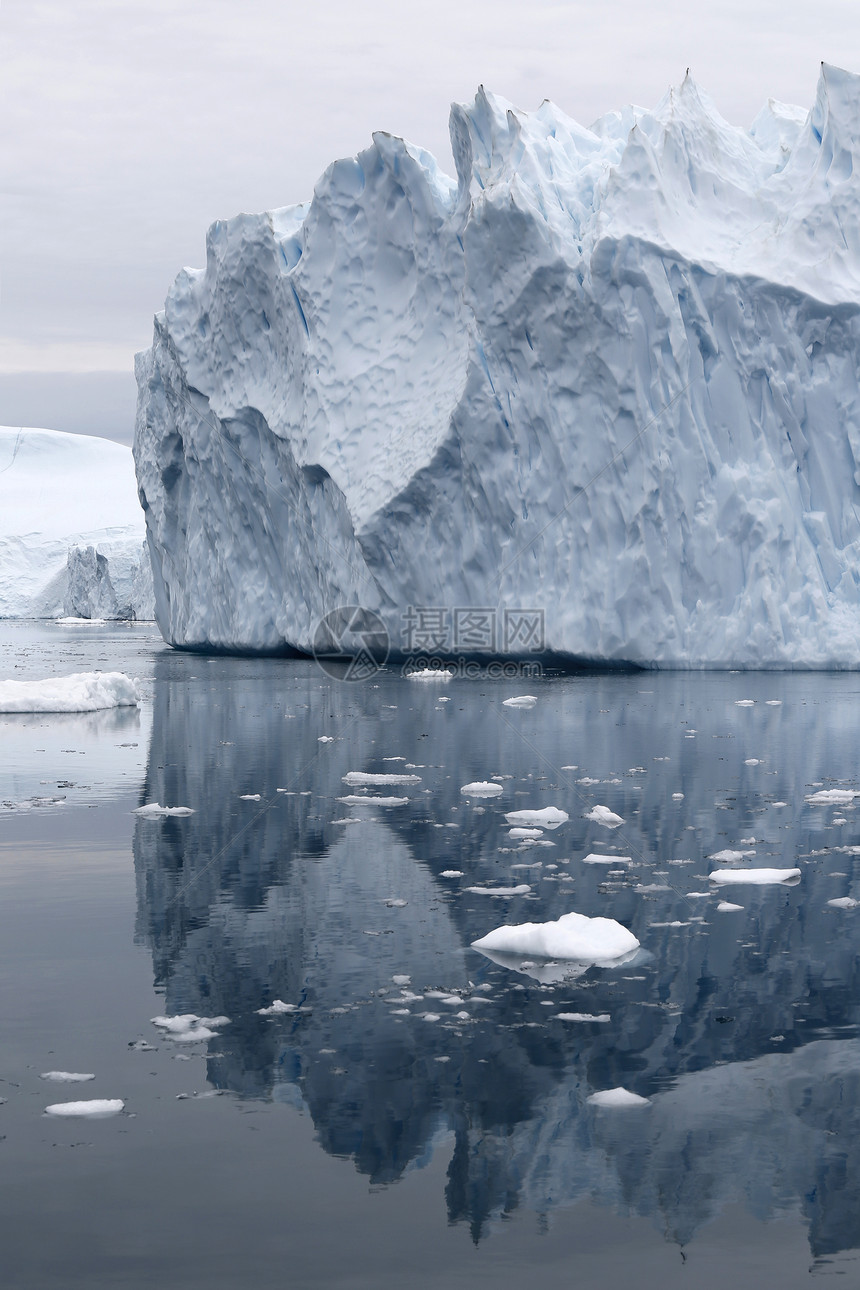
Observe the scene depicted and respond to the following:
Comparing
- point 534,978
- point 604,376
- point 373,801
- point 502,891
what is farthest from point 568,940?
point 604,376

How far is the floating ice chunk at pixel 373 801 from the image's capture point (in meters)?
7.39

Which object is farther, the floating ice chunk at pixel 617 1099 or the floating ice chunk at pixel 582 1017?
the floating ice chunk at pixel 582 1017

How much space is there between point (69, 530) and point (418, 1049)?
6966 centimetres

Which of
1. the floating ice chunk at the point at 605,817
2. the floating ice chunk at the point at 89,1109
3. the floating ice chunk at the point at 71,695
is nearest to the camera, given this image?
the floating ice chunk at the point at 89,1109

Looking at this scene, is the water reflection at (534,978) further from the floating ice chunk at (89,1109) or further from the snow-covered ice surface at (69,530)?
the snow-covered ice surface at (69,530)

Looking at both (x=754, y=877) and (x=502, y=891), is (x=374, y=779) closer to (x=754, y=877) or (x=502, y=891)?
(x=502, y=891)

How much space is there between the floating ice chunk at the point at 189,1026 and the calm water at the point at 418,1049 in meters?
0.04

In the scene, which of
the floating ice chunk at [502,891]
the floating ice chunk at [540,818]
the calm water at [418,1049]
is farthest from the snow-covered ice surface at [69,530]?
the floating ice chunk at [502,891]

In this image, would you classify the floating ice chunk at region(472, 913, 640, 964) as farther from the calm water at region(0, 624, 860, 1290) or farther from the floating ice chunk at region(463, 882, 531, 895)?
the floating ice chunk at region(463, 882, 531, 895)

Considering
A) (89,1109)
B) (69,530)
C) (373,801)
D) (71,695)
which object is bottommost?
(89,1109)

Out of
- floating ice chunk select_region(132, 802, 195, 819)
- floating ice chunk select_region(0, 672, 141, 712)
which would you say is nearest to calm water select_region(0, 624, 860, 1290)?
floating ice chunk select_region(132, 802, 195, 819)

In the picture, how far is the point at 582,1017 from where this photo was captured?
145 inches

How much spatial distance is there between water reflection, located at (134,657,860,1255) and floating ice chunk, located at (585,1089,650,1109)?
0.03m

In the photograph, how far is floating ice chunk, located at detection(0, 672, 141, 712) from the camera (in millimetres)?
13906
